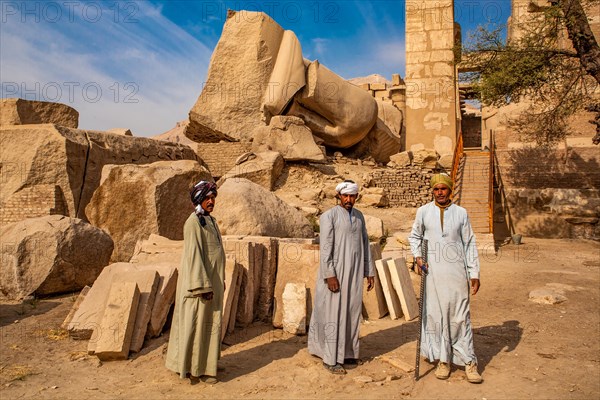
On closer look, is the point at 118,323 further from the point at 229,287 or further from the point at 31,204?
the point at 31,204

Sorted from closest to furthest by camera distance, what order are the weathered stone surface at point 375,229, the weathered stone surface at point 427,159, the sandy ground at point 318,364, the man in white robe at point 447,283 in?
the sandy ground at point 318,364
the man in white robe at point 447,283
the weathered stone surface at point 375,229
the weathered stone surface at point 427,159

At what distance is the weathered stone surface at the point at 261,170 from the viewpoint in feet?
43.8

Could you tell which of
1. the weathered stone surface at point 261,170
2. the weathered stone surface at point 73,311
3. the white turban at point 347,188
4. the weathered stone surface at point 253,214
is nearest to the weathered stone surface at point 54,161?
the weathered stone surface at point 253,214

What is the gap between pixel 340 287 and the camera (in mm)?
3707

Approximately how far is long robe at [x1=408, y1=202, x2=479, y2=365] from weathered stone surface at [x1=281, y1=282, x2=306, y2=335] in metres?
1.33

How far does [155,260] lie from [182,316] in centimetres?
190

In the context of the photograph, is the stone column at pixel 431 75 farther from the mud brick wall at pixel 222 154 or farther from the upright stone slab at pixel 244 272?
the upright stone slab at pixel 244 272

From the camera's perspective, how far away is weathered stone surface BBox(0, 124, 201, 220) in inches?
330

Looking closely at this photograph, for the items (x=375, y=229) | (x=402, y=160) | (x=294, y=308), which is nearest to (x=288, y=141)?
(x=402, y=160)

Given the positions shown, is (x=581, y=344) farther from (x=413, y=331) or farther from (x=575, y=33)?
(x=575, y=33)

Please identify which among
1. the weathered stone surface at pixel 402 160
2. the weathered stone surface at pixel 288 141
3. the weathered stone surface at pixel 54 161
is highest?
the weathered stone surface at pixel 288 141

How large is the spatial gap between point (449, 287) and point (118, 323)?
8.58 ft

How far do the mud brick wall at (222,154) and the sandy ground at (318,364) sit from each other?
9255 millimetres

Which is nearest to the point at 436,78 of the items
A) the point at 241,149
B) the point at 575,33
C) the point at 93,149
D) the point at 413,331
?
the point at 241,149
